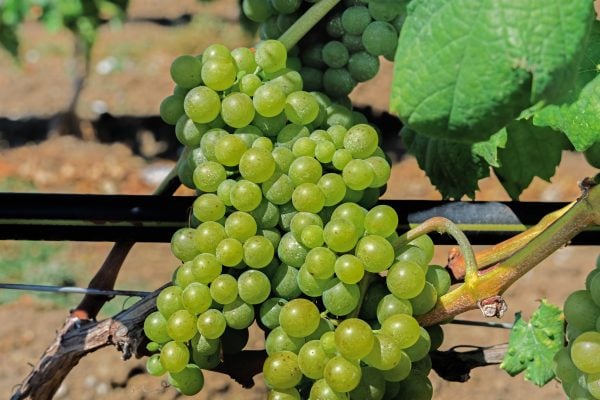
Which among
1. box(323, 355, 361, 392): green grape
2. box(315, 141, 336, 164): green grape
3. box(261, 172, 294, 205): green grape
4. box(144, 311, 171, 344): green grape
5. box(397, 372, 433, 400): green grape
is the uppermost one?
box(315, 141, 336, 164): green grape

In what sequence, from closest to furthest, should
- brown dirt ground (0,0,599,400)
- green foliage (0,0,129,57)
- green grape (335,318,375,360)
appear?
green grape (335,318,375,360) < brown dirt ground (0,0,599,400) < green foliage (0,0,129,57)

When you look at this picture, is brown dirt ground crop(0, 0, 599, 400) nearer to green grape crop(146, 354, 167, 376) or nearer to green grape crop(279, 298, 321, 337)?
green grape crop(146, 354, 167, 376)

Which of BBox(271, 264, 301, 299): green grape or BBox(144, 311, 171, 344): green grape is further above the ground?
BBox(271, 264, 301, 299): green grape

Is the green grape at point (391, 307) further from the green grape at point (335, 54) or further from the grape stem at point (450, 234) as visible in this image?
the green grape at point (335, 54)

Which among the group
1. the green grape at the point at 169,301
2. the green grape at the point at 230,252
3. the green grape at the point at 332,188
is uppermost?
the green grape at the point at 332,188

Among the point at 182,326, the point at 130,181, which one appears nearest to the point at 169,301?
the point at 182,326

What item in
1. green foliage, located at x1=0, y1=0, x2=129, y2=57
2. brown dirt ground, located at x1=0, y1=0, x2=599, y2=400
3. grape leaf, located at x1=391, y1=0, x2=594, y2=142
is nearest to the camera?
grape leaf, located at x1=391, y1=0, x2=594, y2=142

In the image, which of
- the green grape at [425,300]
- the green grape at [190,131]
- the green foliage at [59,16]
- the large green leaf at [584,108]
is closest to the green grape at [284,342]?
the green grape at [425,300]

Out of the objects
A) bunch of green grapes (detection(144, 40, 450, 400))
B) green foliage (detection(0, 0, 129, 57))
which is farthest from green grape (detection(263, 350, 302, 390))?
green foliage (detection(0, 0, 129, 57))
